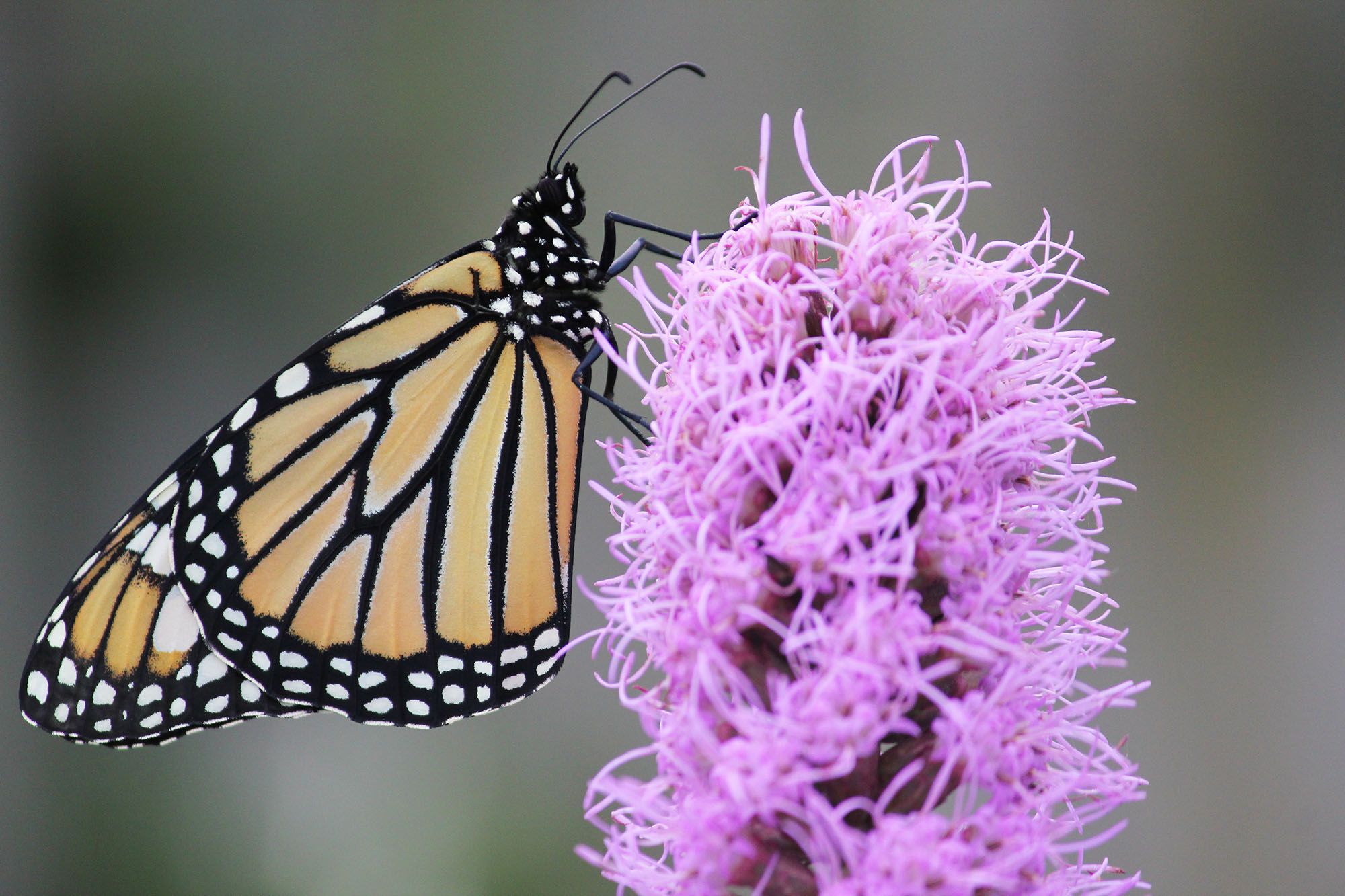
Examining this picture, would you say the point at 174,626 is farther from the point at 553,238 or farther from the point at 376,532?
the point at 553,238

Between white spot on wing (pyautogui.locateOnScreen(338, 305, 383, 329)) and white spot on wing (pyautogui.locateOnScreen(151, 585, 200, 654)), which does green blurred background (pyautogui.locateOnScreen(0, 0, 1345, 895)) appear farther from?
white spot on wing (pyautogui.locateOnScreen(338, 305, 383, 329))

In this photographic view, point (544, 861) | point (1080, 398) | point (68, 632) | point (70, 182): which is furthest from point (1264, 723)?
point (70, 182)

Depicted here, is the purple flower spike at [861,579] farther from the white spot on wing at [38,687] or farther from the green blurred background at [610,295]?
the green blurred background at [610,295]

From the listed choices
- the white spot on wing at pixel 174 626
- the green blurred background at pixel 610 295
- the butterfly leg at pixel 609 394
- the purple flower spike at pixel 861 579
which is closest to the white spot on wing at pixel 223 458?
the white spot on wing at pixel 174 626

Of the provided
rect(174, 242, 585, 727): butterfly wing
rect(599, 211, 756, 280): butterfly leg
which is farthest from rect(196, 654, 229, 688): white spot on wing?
rect(599, 211, 756, 280): butterfly leg

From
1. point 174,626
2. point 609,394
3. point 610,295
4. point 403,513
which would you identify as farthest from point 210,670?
point 610,295

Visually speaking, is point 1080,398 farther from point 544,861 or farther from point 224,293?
point 224,293
